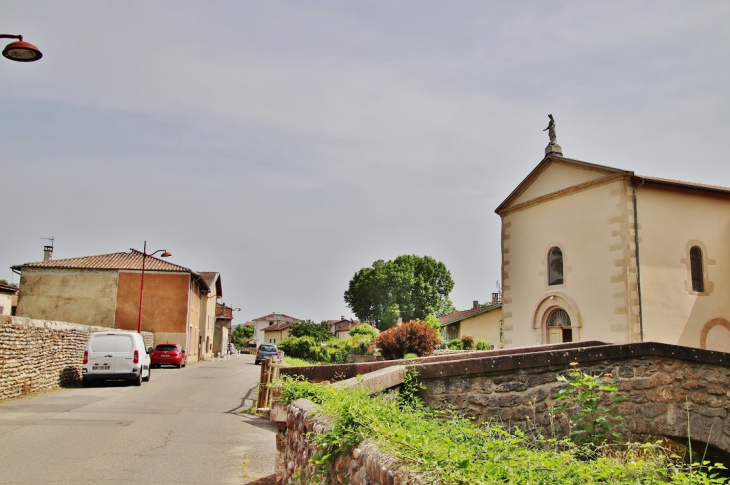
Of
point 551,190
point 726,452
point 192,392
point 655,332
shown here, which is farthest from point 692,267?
point 192,392

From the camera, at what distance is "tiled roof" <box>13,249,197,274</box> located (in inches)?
1527

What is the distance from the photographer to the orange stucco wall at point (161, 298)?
39.6m

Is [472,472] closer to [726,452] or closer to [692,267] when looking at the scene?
[726,452]

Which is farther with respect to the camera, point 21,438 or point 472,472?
point 21,438

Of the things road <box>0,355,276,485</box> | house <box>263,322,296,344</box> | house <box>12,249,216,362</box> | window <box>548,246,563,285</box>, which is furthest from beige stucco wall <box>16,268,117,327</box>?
house <box>263,322,296,344</box>

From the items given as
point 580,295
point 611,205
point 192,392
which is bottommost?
point 192,392

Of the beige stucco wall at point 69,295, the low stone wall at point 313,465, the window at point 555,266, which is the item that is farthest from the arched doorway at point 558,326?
the beige stucco wall at point 69,295

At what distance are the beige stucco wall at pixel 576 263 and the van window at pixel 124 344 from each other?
46.8 ft

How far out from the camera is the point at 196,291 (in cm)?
4612

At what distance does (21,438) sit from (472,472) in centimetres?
906

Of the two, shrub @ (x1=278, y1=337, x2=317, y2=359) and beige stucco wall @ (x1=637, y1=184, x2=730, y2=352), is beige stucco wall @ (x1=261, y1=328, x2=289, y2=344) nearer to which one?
shrub @ (x1=278, y1=337, x2=317, y2=359)

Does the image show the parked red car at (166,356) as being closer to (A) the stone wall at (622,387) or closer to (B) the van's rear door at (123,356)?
(B) the van's rear door at (123,356)

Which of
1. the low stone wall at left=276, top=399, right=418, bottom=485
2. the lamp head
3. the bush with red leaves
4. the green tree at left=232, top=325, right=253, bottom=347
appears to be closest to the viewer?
the low stone wall at left=276, top=399, right=418, bottom=485

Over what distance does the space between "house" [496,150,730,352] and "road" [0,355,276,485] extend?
11764 mm
